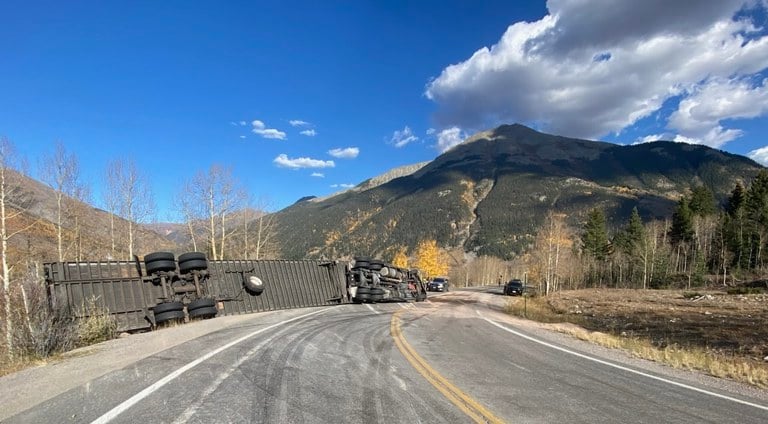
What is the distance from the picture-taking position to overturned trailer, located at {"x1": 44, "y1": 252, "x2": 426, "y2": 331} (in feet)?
47.1

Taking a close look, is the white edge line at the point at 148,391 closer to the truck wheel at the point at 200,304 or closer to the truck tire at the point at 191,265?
the truck wheel at the point at 200,304

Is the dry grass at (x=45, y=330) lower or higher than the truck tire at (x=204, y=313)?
higher

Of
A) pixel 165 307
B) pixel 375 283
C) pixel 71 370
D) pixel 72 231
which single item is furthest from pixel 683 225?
pixel 71 370

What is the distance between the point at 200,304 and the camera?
17.1 metres

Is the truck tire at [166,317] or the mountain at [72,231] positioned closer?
the truck tire at [166,317]

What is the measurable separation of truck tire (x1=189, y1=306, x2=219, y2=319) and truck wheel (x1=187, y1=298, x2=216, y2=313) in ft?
0.28

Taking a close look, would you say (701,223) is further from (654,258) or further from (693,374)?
(693,374)

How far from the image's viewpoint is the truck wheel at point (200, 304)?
1688 cm

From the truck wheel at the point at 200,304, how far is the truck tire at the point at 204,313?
8cm

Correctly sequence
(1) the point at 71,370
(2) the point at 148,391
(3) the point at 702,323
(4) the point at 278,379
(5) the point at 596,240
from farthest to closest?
(5) the point at 596,240, (3) the point at 702,323, (1) the point at 71,370, (4) the point at 278,379, (2) the point at 148,391

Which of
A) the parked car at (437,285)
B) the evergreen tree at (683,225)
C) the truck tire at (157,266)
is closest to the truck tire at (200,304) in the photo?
the truck tire at (157,266)

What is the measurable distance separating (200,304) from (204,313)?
0.37 metres

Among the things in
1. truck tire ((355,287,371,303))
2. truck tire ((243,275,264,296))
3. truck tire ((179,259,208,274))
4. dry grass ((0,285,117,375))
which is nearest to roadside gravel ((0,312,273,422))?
dry grass ((0,285,117,375))

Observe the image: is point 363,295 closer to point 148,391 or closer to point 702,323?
point 148,391
